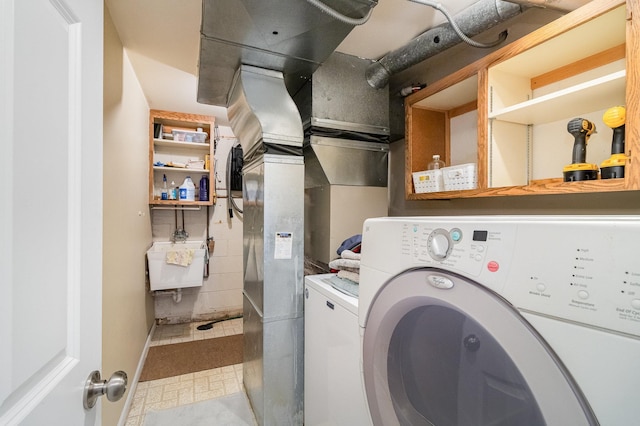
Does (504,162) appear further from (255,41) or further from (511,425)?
(255,41)

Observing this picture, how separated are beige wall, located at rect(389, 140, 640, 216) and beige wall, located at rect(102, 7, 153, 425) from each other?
1.88 metres

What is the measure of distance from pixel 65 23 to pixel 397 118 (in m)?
1.89

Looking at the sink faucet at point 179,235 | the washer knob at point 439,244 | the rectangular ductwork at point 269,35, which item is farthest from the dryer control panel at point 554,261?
the sink faucet at point 179,235

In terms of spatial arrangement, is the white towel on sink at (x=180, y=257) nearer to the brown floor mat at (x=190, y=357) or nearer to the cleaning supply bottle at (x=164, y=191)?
the cleaning supply bottle at (x=164, y=191)

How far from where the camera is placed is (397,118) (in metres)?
2.06

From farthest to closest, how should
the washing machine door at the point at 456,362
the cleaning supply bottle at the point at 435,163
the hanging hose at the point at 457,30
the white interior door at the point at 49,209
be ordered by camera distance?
the cleaning supply bottle at the point at 435,163 < the hanging hose at the point at 457,30 < the washing machine door at the point at 456,362 < the white interior door at the point at 49,209

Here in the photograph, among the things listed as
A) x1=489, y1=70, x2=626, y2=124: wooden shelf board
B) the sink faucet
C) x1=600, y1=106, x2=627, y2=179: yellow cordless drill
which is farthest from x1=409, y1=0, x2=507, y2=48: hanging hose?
the sink faucet

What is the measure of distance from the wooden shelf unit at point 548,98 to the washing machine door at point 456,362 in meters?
0.74

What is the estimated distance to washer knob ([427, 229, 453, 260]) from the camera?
0.69 m

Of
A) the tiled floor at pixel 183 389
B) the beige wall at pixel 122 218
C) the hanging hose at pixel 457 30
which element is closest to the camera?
the hanging hose at pixel 457 30

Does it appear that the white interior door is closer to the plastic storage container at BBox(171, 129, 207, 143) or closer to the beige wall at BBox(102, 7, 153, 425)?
the beige wall at BBox(102, 7, 153, 425)

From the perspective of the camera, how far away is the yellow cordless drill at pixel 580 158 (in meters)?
1.00

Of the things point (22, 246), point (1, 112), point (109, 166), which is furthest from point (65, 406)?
point (109, 166)

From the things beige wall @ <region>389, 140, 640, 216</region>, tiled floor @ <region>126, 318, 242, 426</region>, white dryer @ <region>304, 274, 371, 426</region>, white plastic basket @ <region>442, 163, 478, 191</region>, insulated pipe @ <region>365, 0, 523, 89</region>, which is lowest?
tiled floor @ <region>126, 318, 242, 426</region>
